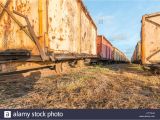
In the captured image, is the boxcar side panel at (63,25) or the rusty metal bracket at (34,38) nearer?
the rusty metal bracket at (34,38)

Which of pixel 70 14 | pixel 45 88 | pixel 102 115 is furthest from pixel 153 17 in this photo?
pixel 102 115

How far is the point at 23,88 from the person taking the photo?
24.8ft

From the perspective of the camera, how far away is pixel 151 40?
13.0 m

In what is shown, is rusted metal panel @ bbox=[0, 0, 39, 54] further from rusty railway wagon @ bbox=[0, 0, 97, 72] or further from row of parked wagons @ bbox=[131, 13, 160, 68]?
row of parked wagons @ bbox=[131, 13, 160, 68]

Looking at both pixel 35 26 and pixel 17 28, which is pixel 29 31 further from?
pixel 17 28

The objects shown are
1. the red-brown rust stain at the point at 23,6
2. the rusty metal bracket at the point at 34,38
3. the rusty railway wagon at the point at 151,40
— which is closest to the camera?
the rusty metal bracket at the point at 34,38

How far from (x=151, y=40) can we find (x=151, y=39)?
0.04 metres

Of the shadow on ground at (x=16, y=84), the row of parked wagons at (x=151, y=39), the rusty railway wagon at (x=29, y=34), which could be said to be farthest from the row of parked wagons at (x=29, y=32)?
the row of parked wagons at (x=151, y=39)

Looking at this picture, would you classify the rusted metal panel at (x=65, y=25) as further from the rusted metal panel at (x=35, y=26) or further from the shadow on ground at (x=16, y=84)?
the shadow on ground at (x=16, y=84)

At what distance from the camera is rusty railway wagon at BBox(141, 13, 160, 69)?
42.5 ft

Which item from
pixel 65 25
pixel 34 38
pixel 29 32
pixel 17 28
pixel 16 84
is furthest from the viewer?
pixel 65 25

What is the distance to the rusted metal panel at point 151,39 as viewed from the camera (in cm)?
1296

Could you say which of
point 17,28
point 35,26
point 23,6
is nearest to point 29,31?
point 35,26

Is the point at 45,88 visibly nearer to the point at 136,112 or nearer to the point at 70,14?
the point at 136,112
